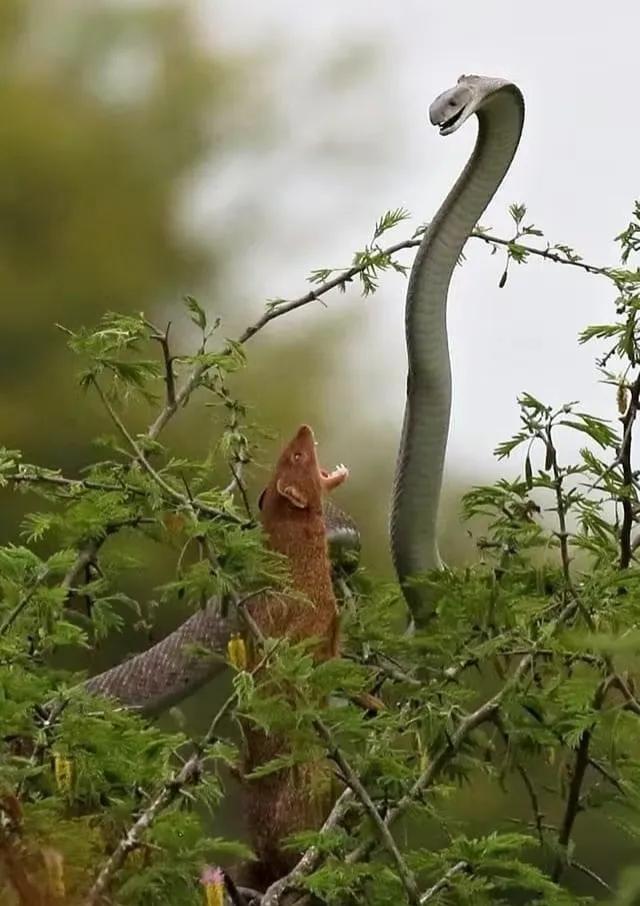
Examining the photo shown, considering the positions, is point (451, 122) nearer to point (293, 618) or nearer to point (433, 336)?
point (433, 336)

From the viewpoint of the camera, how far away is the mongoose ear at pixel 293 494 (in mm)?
1216

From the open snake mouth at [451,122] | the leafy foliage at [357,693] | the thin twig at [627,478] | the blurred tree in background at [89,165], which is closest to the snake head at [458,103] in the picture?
the open snake mouth at [451,122]

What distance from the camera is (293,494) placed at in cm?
122

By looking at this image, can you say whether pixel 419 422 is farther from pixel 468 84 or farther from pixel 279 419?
pixel 279 419

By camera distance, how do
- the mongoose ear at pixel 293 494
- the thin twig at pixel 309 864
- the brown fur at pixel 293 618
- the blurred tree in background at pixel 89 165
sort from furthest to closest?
1. the blurred tree in background at pixel 89 165
2. the mongoose ear at pixel 293 494
3. the brown fur at pixel 293 618
4. the thin twig at pixel 309 864

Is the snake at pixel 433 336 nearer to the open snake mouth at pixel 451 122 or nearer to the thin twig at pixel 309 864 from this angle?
the open snake mouth at pixel 451 122

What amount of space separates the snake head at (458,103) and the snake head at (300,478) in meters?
0.28

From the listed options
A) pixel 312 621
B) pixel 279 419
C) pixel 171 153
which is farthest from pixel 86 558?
pixel 171 153

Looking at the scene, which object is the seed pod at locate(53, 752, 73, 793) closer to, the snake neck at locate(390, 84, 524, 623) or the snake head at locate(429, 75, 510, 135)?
the snake neck at locate(390, 84, 524, 623)

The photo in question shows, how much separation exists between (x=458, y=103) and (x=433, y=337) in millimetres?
200

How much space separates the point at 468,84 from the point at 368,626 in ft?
1.61

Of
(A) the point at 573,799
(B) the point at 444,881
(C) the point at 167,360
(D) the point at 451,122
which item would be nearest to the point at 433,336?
(D) the point at 451,122

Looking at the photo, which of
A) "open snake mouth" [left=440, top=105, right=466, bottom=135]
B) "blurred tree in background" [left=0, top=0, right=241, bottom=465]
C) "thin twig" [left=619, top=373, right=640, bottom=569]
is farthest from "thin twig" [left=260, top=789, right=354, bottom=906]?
"blurred tree in background" [left=0, top=0, right=241, bottom=465]

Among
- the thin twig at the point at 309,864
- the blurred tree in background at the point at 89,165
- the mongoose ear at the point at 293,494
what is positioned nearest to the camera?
the thin twig at the point at 309,864
